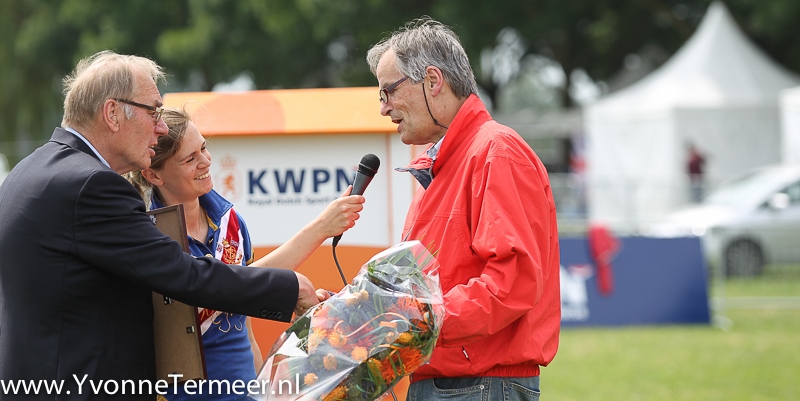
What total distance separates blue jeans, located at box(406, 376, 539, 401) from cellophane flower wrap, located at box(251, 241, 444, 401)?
303mm

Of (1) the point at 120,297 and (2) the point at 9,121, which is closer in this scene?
(1) the point at 120,297

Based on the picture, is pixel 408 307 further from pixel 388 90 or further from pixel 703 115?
pixel 703 115

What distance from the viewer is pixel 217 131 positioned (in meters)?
4.33

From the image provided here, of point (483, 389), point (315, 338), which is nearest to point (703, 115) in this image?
point (483, 389)

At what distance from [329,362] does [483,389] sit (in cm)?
57

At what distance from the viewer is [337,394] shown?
289cm

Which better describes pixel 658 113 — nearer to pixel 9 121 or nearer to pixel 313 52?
pixel 313 52

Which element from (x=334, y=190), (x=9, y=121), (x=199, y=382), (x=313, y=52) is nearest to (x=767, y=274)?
(x=334, y=190)

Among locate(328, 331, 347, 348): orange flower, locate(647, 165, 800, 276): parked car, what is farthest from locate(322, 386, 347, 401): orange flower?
locate(647, 165, 800, 276): parked car

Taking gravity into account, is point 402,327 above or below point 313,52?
below

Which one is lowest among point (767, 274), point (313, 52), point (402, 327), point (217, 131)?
point (767, 274)

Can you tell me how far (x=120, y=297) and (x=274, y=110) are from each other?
1515 millimetres

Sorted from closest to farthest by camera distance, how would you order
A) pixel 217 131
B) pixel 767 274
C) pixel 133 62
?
pixel 133 62 < pixel 217 131 < pixel 767 274

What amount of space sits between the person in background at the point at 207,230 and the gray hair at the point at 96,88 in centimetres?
45
